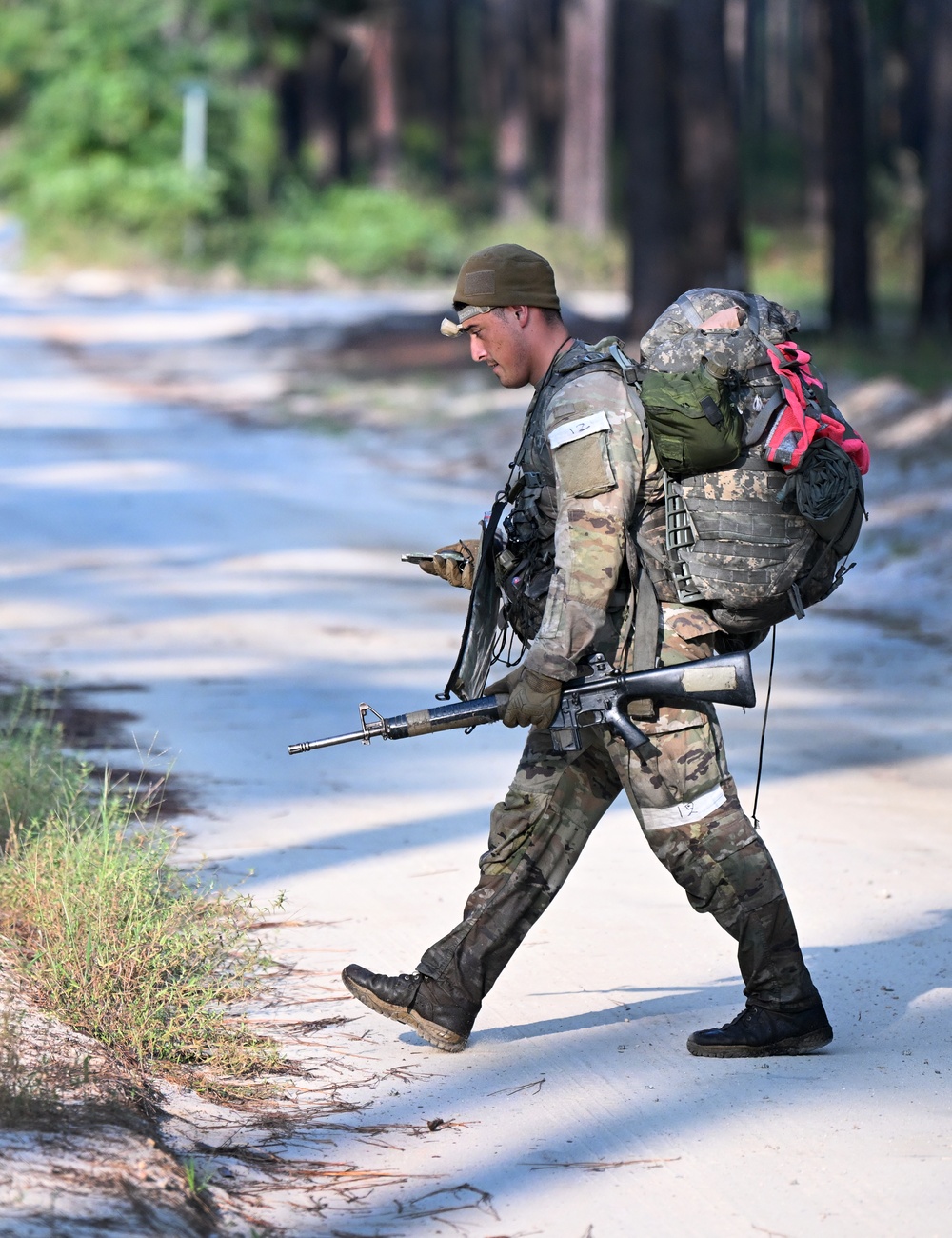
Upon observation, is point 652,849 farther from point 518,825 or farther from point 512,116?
point 512,116

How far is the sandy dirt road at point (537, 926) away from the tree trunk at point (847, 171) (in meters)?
8.40

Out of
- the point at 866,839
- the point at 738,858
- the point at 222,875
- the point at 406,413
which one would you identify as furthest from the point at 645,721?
the point at 406,413

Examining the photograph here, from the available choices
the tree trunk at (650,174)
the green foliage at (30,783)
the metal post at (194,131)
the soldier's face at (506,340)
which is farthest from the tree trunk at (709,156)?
the metal post at (194,131)

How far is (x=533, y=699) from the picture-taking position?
4059 mm

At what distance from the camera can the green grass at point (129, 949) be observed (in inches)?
166

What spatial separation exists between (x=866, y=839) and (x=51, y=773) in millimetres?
2693

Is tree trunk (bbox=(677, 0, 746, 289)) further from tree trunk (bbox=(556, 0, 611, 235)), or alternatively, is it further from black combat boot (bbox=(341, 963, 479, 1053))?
tree trunk (bbox=(556, 0, 611, 235))

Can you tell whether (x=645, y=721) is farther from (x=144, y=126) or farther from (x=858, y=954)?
(x=144, y=126)

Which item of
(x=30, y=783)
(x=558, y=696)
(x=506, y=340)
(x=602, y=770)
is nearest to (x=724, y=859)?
(x=602, y=770)

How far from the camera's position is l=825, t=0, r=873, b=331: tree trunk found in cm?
1956

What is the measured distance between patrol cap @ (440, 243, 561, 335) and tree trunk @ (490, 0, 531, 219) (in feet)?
124

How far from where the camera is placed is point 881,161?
4056 centimetres

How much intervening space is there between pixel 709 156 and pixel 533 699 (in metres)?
15.7

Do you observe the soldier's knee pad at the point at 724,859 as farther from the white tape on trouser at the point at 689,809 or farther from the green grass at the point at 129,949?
the green grass at the point at 129,949
